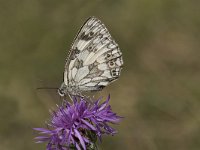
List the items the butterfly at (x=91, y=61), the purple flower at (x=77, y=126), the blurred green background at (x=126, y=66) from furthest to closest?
the blurred green background at (x=126, y=66), the butterfly at (x=91, y=61), the purple flower at (x=77, y=126)

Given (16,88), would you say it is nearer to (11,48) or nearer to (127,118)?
(11,48)

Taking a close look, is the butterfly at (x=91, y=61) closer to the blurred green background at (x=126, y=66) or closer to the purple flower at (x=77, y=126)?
the purple flower at (x=77, y=126)

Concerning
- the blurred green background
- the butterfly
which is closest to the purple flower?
the butterfly

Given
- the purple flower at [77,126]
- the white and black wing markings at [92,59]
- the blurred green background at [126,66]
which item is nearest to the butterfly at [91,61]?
the white and black wing markings at [92,59]

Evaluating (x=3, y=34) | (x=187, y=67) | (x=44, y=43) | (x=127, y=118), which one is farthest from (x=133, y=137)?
(x=3, y=34)

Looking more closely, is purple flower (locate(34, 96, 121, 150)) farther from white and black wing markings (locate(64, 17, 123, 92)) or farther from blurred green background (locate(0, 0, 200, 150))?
blurred green background (locate(0, 0, 200, 150))

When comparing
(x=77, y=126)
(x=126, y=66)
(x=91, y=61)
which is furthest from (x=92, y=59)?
(x=126, y=66)
